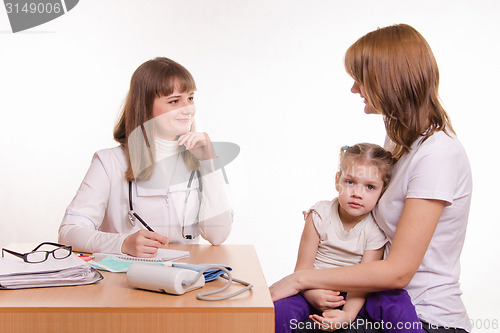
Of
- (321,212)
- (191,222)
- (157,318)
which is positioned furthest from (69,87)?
(157,318)

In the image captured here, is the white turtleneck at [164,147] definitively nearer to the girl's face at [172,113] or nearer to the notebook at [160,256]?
the girl's face at [172,113]

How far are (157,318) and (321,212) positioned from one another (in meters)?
0.73

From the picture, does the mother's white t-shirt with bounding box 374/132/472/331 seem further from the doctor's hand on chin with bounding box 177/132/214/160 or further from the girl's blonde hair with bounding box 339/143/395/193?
the doctor's hand on chin with bounding box 177/132/214/160

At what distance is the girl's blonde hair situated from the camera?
5.52ft

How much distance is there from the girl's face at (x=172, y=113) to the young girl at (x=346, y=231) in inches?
26.5

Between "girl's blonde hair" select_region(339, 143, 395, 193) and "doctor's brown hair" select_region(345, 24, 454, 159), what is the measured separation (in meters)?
0.12

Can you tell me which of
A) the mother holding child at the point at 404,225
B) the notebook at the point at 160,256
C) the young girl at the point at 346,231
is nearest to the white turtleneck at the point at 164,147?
the notebook at the point at 160,256

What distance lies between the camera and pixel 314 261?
1.75 meters

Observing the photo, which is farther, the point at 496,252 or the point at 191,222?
the point at 496,252

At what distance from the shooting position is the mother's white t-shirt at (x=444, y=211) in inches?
57.1

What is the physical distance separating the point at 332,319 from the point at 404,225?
12.9 inches

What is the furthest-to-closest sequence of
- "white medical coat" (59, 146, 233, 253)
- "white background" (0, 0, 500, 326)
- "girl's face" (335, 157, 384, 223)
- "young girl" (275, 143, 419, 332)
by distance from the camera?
"white background" (0, 0, 500, 326) < "white medical coat" (59, 146, 233, 253) < "girl's face" (335, 157, 384, 223) < "young girl" (275, 143, 419, 332)

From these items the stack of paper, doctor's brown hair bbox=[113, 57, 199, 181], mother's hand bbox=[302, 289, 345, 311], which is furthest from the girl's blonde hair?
the stack of paper

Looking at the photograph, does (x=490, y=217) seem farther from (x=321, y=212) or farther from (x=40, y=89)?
(x=40, y=89)
